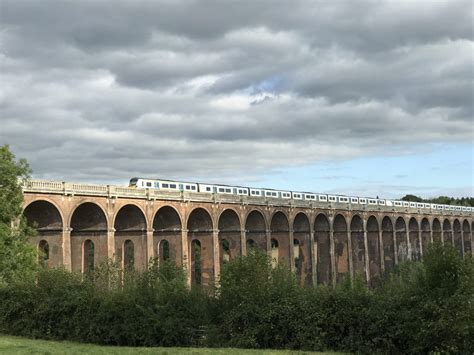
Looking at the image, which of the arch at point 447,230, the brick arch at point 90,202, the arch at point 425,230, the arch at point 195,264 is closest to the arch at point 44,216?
the brick arch at point 90,202

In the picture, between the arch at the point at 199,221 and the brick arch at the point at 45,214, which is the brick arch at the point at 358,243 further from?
the brick arch at the point at 45,214

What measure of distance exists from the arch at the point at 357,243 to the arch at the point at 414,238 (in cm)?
2026

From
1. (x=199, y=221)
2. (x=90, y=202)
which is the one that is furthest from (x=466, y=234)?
(x=90, y=202)

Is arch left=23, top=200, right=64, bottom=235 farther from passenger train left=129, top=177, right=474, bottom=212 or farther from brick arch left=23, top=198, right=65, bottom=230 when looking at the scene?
passenger train left=129, top=177, right=474, bottom=212

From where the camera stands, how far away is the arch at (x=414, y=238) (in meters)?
114

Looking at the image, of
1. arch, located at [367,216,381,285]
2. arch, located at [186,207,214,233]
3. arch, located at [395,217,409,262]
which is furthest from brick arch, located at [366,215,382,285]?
arch, located at [186,207,214,233]

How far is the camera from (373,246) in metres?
102

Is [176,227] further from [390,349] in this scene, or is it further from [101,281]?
[390,349]

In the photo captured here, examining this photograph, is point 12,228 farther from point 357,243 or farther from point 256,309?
point 357,243

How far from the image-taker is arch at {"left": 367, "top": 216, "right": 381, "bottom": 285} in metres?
101

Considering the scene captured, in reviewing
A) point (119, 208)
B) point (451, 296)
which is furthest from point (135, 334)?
point (119, 208)

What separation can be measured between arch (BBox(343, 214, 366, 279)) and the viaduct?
18 centimetres

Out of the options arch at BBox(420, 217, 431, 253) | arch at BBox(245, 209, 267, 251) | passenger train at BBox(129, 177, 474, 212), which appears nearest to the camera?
passenger train at BBox(129, 177, 474, 212)

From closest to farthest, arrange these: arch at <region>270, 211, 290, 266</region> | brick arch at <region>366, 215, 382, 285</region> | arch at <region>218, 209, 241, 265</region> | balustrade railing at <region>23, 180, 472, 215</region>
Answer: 1. balustrade railing at <region>23, 180, 472, 215</region>
2. arch at <region>218, 209, 241, 265</region>
3. arch at <region>270, 211, 290, 266</region>
4. brick arch at <region>366, 215, 382, 285</region>
